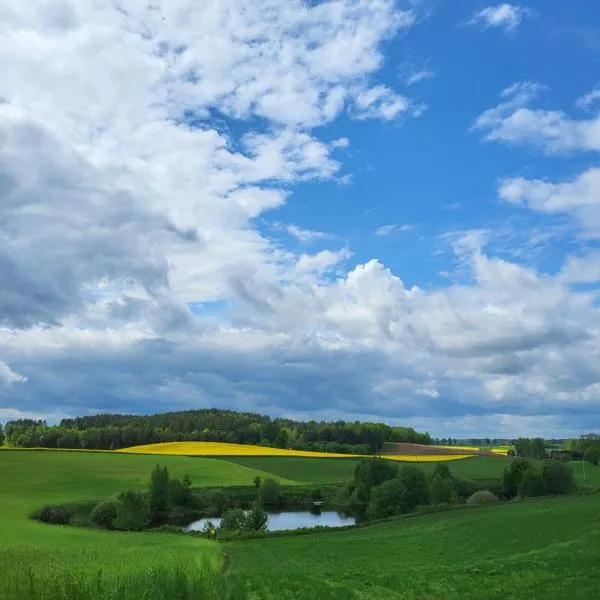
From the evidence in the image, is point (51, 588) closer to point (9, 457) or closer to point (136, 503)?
point (136, 503)

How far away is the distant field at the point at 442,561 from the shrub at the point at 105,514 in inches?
1142

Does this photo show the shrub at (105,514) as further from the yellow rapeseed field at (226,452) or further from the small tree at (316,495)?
the yellow rapeseed field at (226,452)

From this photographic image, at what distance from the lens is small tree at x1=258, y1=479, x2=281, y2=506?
112 meters

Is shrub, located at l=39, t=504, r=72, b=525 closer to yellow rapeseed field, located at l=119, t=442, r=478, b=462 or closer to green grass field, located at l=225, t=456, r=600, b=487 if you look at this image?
green grass field, located at l=225, t=456, r=600, b=487

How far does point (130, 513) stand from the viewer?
81.2m

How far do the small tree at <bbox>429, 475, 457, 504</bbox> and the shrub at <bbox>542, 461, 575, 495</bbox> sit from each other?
15.5 meters

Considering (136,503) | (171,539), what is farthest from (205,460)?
(171,539)

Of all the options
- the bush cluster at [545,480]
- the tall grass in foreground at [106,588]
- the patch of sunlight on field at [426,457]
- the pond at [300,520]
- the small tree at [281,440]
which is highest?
the small tree at [281,440]

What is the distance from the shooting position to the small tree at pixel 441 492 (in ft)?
312

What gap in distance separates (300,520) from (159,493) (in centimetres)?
2204

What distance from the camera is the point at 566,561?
28.1 metres

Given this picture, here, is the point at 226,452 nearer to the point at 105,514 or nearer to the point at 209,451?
the point at 209,451

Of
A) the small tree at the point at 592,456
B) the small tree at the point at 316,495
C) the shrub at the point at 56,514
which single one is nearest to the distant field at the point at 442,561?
the shrub at the point at 56,514

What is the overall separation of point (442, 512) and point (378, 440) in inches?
4659
